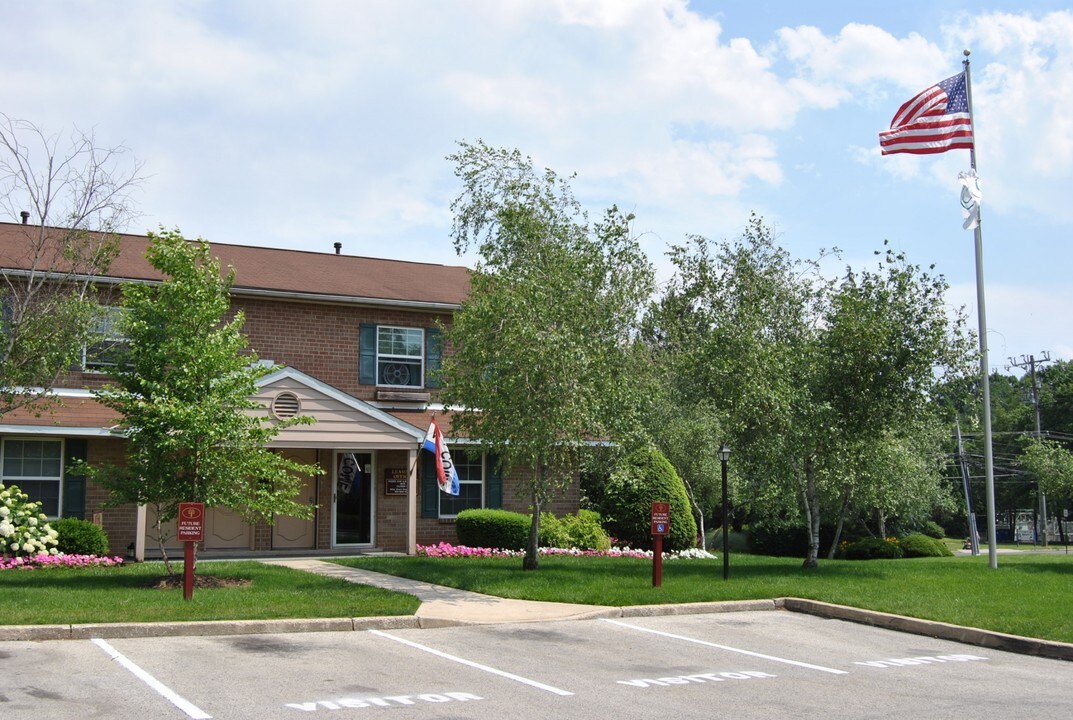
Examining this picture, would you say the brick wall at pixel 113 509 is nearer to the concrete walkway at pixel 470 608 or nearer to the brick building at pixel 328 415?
the brick building at pixel 328 415

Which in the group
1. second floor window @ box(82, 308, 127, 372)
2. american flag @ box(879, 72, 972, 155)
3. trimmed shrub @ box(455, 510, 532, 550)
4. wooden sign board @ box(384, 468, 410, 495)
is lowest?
trimmed shrub @ box(455, 510, 532, 550)

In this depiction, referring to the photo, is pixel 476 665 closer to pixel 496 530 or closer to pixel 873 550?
pixel 496 530

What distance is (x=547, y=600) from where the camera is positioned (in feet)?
47.9

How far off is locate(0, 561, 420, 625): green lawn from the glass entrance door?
5.78 metres

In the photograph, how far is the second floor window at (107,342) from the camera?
15.3 metres

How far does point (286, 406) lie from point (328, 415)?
0.86 meters

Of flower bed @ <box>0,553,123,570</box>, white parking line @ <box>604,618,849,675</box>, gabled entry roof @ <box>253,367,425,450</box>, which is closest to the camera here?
white parking line @ <box>604,618,849,675</box>

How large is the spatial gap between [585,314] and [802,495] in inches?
226

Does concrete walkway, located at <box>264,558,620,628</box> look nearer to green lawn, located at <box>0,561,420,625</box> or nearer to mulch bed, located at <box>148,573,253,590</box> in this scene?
green lawn, located at <box>0,561,420,625</box>

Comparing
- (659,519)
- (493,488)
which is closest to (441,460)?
(493,488)

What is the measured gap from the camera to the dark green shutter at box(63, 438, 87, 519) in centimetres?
1978

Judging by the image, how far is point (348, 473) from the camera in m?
22.8

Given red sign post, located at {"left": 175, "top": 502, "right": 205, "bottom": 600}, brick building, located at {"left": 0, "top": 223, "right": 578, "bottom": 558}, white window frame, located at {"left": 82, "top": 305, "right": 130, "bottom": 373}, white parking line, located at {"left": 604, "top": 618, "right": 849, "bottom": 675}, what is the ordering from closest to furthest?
white parking line, located at {"left": 604, "top": 618, "right": 849, "bottom": 675} → red sign post, located at {"left": 175, "top": 502, "right": 205, "bottom": 600} → white window frame, located at {"left": 82, "top": 305, "right": 130, "bottom": 373} → brick building, located at {"left": 0, "top": 223, "right": 578, "bottom": 558}

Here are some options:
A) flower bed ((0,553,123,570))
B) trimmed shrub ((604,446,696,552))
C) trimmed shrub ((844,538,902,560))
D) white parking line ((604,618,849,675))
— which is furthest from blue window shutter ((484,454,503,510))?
trimmed shrub ((844,538,902,560))
